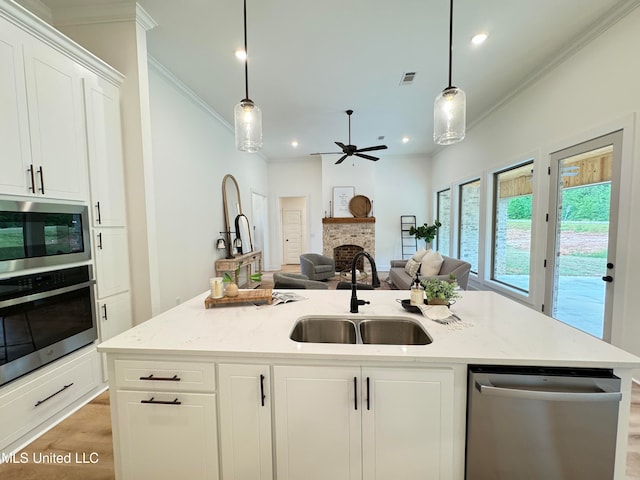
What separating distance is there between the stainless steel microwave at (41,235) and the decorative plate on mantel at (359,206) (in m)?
5.48

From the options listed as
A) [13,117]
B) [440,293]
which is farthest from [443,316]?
[13,117]

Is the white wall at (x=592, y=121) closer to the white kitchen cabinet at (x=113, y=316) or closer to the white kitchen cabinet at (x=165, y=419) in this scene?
the white kitchen cabinet at (x=165, y=419)

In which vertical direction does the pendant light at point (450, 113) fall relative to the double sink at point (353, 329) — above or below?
above

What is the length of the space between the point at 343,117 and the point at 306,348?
424 cm

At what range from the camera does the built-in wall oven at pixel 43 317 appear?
1500 millimetres

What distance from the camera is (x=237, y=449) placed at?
1.14 meters

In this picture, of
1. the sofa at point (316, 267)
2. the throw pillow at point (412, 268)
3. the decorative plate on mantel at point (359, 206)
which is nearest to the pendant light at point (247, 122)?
the throw pillow at point (412, 268)

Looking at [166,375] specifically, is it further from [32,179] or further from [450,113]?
[450,113]

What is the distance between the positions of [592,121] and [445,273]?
2303mm

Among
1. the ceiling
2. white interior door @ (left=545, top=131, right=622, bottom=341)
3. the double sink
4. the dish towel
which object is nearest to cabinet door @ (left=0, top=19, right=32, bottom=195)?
the ceiling

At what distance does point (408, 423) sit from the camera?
1096mm

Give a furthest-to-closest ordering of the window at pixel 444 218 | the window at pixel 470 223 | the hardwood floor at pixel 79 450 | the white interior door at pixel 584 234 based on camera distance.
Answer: the window at pixel 444 218 < the window at pixel 470 223 < the white interior door at pixel 584 234 < the hardwood floor at pixel 79 450

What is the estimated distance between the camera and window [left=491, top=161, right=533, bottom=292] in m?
3.54

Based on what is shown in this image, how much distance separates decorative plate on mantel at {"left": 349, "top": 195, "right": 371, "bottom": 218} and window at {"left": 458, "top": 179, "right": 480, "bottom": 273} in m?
2.17
